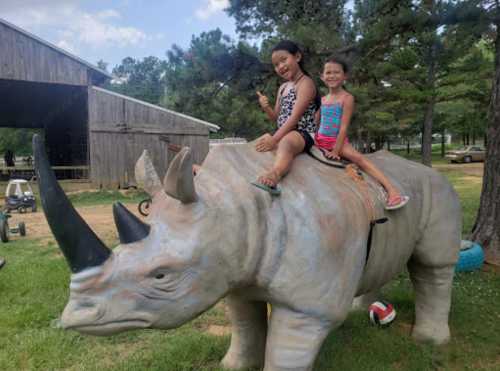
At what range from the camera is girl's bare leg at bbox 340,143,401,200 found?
2.76 metres

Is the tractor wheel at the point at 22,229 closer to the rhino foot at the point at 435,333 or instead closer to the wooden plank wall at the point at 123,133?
the wooden plank wall at the point at 123,133

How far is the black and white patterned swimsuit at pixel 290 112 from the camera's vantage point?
8.80 feet

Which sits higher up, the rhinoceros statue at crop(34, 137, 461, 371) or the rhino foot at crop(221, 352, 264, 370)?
the rhinoceros statue at crop(34, 137, 461, 371)

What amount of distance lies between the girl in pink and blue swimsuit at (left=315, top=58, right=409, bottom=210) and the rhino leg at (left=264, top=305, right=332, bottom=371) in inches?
40.9

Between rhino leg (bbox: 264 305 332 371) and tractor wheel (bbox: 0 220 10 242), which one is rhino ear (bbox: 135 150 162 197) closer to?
rhino leg (bbox: 264 305 332 371)

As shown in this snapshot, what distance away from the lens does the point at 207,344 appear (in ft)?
11.7

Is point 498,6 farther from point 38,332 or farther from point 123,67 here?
point 123,67

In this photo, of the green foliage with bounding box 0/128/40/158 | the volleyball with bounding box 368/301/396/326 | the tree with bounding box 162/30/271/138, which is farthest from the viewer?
the green foliage with bounding box 0/128/40/158

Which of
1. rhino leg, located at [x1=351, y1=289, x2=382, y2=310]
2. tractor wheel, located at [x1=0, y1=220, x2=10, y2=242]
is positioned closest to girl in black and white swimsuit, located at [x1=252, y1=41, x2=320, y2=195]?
rhino leg, located at [x1=351, y1=289, x2=382, y2=310]

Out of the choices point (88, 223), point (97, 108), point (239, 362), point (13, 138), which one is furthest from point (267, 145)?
point (13, 138)

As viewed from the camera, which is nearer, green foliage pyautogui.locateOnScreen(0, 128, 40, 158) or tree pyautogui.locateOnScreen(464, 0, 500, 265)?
tree pyautogui.locateOnScreen(464, 0, 500, 265)

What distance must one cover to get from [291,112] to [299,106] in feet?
0.44

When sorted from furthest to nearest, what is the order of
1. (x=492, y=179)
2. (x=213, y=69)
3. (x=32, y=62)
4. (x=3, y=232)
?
(x=32, y=62) < (x=3, y=232) < (x=213, y=69) < (x=492, y=179)

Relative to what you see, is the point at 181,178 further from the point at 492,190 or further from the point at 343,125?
the point at 492,190
